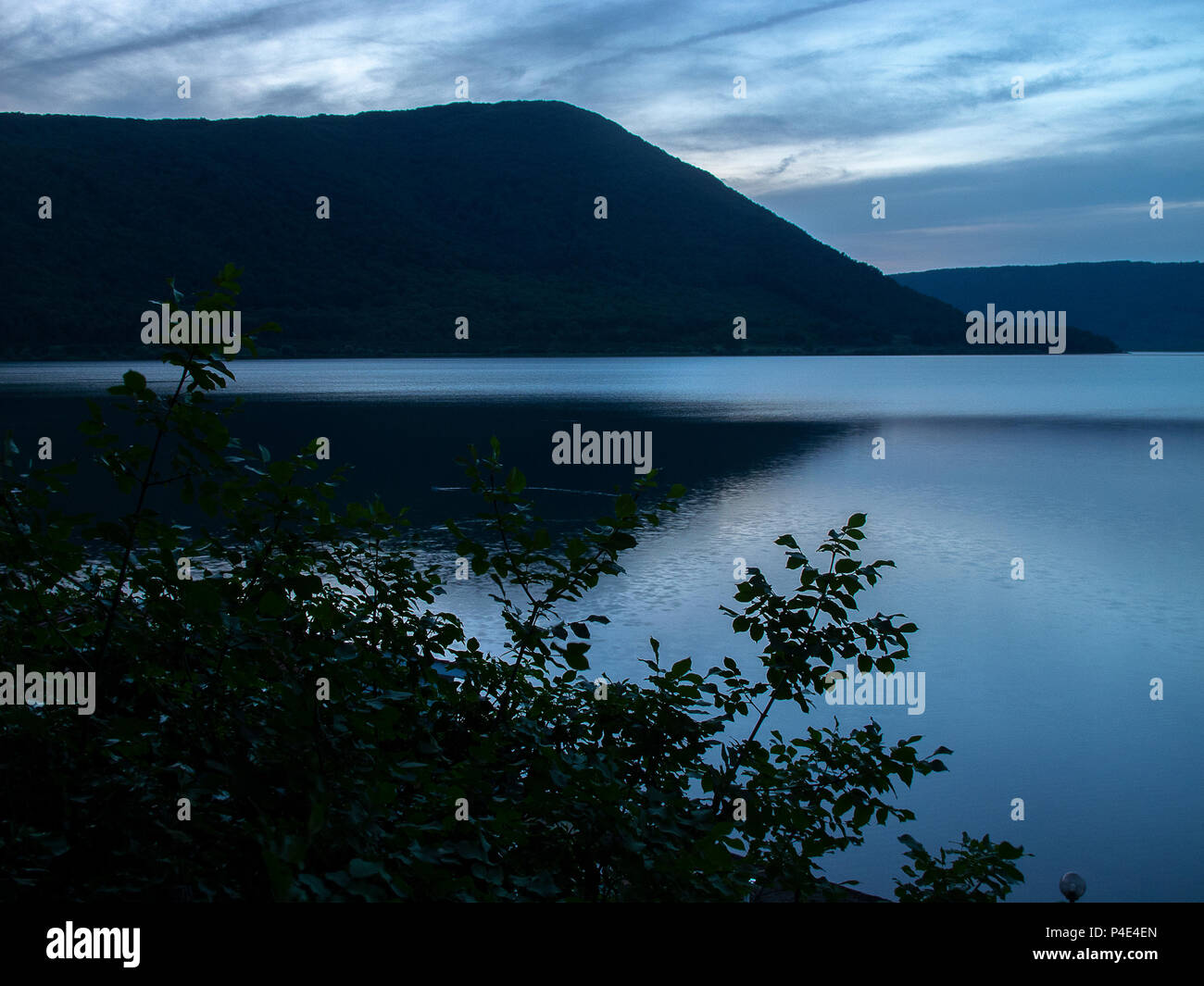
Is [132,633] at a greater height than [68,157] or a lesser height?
lesser

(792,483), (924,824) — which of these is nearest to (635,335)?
(792,483)

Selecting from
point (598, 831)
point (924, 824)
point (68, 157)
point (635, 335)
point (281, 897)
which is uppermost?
point (68, 157)

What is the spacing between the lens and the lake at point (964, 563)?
1156 centimetres

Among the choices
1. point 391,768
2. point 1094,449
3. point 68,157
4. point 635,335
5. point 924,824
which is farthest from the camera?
point 635,335

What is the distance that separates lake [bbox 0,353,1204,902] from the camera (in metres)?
11.6

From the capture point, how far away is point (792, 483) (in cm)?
3812

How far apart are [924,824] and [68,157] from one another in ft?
588

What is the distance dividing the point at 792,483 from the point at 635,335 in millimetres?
159681

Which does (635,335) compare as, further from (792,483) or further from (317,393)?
(792,483)

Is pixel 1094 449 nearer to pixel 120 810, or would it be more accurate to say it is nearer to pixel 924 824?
pixel 924 824

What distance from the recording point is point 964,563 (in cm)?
2539

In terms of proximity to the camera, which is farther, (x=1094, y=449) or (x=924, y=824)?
(x=1094, y=449)
